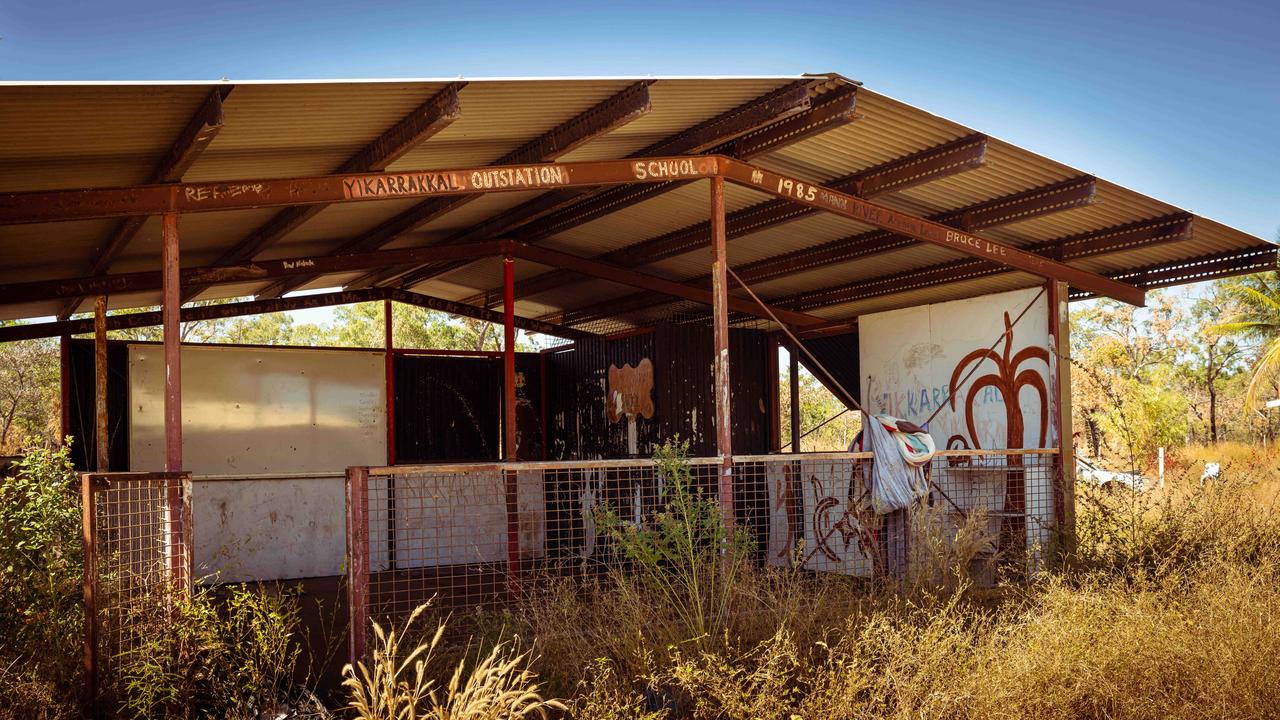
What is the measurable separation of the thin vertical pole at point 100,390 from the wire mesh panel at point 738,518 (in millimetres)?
2884

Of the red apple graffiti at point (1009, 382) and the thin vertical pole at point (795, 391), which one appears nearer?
the red apple graffiti at point (1009, 382)

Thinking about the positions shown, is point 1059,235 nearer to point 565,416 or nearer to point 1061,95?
point 1061,95

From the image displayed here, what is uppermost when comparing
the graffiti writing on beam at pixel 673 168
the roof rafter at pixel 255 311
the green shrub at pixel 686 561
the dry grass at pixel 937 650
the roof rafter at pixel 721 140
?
the roof rafter at pixel 721 140

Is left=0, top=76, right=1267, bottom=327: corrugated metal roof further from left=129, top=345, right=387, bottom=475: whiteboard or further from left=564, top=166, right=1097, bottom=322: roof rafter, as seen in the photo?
left=129, top=345, right=387, bottom=475: whiteboard

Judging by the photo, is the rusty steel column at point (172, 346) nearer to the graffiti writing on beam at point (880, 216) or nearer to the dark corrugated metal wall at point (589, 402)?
the graffiti writing on beam at point (880, 216)

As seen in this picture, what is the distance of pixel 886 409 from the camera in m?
12.1

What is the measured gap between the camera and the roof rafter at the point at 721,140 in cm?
704

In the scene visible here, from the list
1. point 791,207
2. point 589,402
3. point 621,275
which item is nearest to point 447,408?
point 589,402

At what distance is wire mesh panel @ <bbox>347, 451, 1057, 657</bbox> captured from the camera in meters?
6.88

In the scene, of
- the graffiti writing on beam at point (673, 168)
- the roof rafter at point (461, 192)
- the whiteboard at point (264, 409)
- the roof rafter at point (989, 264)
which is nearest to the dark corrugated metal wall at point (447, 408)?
the whiteboard at point (264, 409)

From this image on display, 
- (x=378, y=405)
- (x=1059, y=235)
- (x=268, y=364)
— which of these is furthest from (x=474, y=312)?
(x=1059, y=235)

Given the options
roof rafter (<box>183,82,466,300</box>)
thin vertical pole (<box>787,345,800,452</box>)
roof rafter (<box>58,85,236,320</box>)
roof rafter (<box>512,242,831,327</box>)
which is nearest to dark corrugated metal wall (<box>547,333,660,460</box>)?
roof rafter (<box>512,242,831,327</box>)

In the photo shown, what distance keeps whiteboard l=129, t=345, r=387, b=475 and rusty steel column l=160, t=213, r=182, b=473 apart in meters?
5.47

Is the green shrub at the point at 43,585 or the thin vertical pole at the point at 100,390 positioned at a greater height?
the thin vertical pole at the point at 100,390
